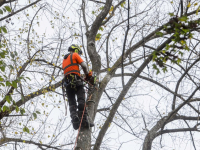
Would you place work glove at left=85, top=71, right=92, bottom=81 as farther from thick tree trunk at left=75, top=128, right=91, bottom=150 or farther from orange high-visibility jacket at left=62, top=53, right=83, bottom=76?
thick tree trunk at left=75, top=128, right=91, bottom=150

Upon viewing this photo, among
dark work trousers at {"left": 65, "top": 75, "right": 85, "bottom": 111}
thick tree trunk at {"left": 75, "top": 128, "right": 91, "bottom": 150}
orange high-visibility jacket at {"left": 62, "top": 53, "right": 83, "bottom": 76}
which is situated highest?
orange high-visibility jacket at {"left": 62, "top": 53, "right": 83, "bottom": 76}

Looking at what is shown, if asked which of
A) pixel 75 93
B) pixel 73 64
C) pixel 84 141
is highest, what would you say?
pixel 73 64

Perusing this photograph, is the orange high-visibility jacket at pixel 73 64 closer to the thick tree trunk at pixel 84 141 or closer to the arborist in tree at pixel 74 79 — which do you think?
the arborist in tree at pixel 74 79

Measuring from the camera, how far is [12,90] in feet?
17.8

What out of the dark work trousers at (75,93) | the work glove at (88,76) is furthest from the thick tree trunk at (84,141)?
the work glove at (88,76)

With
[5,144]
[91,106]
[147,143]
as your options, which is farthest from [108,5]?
[5,144]

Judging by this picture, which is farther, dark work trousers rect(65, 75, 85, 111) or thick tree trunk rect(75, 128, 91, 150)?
dark work trousers rect(65, 75, 85, 111)

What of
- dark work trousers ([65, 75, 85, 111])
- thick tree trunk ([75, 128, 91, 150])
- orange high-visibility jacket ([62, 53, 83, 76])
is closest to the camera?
thick tree trunk ([75, 128, 91, 150])

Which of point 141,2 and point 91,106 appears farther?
point 141,2

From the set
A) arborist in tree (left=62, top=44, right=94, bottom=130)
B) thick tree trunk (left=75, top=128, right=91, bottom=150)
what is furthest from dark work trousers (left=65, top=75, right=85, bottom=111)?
thick tree trunk (left=75, top=128, right=91, bottom=150)

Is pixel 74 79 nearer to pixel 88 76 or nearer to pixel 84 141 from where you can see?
pixel 88 76

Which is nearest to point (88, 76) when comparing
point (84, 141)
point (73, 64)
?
point (73, 64)

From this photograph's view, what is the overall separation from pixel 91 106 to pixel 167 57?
5.56 feet

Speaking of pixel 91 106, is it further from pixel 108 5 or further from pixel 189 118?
pixel 189 118
